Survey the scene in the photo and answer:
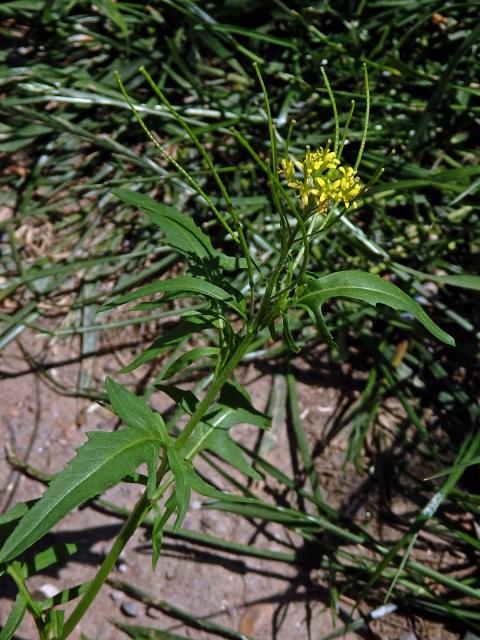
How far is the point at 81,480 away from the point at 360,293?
55cm

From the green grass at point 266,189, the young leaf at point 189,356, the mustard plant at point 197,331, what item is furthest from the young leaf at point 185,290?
the green grass at point 266,189

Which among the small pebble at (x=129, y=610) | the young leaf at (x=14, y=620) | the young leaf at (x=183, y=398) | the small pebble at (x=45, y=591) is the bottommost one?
the small pebble at (x=129, y=610)

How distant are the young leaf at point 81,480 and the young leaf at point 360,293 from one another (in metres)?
0.38

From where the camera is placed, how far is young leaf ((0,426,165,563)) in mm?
1211

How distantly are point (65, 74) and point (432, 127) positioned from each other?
50.3 inches

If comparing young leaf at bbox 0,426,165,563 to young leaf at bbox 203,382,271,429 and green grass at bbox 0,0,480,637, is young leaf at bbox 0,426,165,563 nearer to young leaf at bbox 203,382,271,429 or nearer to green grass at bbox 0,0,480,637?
young leaf at bbox 203,382,271,429

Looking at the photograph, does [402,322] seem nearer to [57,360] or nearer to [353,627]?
[353,627]

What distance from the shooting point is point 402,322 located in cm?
248

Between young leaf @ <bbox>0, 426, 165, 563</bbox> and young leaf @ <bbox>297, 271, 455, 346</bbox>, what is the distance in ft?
1.23

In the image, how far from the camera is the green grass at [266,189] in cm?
242

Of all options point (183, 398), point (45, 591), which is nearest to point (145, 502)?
point (183, 398)

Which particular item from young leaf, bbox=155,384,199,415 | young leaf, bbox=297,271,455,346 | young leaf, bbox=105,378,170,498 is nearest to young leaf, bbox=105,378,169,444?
young leaf, bbox=105,378,170,498

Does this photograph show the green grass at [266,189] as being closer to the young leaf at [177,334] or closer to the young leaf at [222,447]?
the young leaf at [222,447]

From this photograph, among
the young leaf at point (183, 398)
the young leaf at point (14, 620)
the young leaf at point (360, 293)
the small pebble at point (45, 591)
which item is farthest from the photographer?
the small pebble at point (45, 591)
